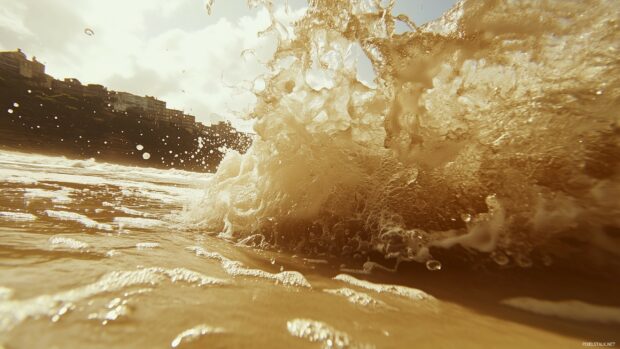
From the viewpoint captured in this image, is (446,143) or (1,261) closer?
(1,261)

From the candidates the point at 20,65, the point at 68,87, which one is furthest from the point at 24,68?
the point at 68,87

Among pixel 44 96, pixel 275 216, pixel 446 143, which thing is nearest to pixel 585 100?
pixel 446 143

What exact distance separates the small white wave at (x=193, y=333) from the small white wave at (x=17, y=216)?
1.79m

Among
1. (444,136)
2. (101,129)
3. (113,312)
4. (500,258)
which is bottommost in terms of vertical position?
(113,312)

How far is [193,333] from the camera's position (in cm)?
87

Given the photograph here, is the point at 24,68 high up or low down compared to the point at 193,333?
up

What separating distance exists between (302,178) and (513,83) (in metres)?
1.68

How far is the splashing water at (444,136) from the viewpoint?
2098 millimetres

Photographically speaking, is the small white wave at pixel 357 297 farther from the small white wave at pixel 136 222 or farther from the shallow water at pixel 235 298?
the small white wave at pixel 136 222

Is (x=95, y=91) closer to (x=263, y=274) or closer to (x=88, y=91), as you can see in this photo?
(x=88, y=91)

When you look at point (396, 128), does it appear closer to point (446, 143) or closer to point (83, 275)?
point (446, 143)

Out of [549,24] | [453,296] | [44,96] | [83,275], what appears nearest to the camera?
[83,275]

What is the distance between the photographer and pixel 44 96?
32969mm

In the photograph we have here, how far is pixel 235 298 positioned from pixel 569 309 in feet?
5.36
